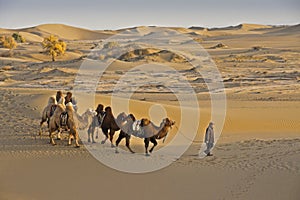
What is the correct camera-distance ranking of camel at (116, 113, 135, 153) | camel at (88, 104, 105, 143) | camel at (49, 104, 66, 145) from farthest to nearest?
1. camel at (88, 104, 105, 143)
2. camel at (49, 104, 66, 145)
3. camel at (116, 113, 135, 153)

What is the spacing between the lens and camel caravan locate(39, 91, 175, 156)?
32.7 feet

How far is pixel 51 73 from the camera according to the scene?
1177 inches

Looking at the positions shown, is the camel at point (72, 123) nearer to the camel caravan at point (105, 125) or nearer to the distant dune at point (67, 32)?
the camel caravan at point (105, 125)

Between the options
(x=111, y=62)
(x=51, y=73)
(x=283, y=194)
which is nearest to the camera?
(x=283, y=194)

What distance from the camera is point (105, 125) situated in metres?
10.5

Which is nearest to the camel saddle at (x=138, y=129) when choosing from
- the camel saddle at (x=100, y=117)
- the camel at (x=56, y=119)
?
the camel saddle at (x=100, y=117)

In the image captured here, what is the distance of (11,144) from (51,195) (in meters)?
3.78

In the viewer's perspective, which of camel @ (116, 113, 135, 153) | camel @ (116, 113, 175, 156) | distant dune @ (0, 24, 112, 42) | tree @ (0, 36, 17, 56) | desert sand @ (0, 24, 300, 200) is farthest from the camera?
distant dune @ (0, 24, 112, 42)

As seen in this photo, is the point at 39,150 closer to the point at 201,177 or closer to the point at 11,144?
the point at 11,144

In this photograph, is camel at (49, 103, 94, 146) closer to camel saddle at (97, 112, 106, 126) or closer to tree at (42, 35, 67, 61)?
camel saddle at (97, 112, 106, 126)

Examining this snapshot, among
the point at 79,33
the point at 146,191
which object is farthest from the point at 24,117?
the point at 79,33

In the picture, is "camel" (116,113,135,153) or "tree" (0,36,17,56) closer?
"camel" (116,113,135,153)

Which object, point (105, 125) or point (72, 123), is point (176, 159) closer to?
point (105, 125)

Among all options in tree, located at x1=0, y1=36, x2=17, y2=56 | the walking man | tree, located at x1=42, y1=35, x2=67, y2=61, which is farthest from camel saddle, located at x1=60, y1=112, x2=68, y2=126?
tree, located at x1=0, y1=36, x2=17, y2=56
